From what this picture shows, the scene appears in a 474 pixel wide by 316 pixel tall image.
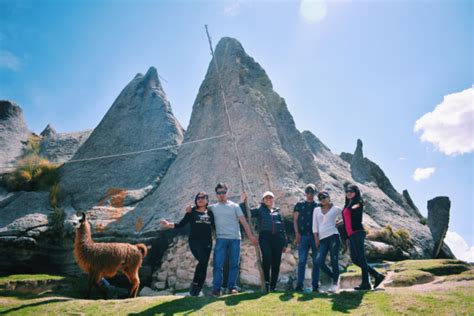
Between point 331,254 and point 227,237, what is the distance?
2100 millimetres

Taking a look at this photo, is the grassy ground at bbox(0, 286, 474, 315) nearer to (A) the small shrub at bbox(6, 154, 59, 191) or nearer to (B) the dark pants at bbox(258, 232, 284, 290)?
(B) the dark pants at bbox(258, 232, 284, 290)

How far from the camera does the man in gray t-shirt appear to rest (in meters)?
6.28

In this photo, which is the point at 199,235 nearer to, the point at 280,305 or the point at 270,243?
the point at 270,243

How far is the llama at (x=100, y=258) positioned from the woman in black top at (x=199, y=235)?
1265 millimetres

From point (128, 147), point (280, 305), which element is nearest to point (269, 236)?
point (280, 305)

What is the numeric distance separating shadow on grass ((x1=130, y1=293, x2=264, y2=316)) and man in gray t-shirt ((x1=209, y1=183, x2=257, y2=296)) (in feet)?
1.91

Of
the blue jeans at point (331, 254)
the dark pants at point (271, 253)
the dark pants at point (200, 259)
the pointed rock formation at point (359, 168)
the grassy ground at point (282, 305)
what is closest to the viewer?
the grassy ground at point (282, 305)

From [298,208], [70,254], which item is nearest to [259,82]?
[298,208]

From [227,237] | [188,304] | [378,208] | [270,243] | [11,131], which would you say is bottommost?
[188,304]

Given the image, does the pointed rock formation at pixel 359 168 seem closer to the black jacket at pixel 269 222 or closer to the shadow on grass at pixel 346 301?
the black jacket at pixel 269 222

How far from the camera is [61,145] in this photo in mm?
23875

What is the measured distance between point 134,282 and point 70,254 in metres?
4.55

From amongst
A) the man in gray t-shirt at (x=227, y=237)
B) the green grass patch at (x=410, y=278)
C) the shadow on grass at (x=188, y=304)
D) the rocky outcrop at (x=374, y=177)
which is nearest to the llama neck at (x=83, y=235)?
the shadow on grass at (x=188, y=304)

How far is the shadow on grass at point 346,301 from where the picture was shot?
15.8ft
